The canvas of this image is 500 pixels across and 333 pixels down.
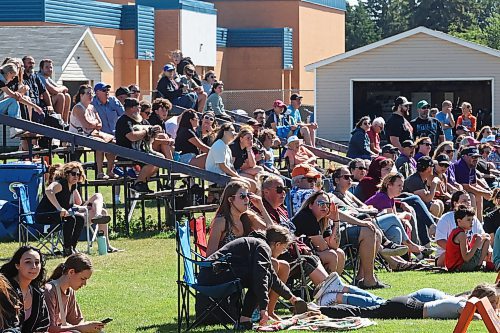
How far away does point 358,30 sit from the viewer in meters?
96.6

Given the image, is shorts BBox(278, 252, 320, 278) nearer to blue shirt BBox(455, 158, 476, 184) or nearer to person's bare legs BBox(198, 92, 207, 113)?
blue shirt BBox(455, 158, 476, 184)

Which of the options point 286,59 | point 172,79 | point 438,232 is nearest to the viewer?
point 438,232

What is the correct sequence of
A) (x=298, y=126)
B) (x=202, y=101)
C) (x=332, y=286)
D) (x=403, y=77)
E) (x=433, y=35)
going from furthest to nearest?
(x=403, y=77) → (x=433, y=35) → (x=298, y=126) → (x=202, y=101) → (x=332, y=286)

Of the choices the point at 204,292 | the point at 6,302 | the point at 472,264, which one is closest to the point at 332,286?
the point at 204,292

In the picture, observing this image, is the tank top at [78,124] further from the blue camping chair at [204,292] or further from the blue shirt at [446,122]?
Answer: the blue shirt at [446,122]

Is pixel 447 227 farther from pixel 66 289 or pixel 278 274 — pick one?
pixel 66 289

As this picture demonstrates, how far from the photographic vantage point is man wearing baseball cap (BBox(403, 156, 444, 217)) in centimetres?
1817

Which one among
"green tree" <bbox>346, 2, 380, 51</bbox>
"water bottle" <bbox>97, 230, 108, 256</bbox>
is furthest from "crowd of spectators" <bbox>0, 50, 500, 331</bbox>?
"green tree" <bbox>346, 2, 380, 51</bbox>

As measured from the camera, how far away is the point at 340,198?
1514 centimetres

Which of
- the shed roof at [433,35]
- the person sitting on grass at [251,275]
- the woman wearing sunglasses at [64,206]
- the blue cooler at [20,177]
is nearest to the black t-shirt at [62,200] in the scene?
the woman wearing sunglasses at [64,206]

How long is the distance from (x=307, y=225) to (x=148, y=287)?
6.40 ft

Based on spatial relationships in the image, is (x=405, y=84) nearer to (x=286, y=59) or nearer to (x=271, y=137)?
(x=286, y=59)

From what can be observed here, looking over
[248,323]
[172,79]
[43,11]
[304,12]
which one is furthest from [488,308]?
[304,12]

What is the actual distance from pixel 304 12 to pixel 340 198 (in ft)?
148
